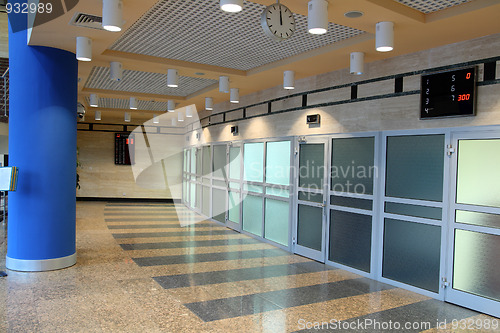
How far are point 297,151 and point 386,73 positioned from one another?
226 cm

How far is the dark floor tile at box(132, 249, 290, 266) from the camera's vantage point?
618cm

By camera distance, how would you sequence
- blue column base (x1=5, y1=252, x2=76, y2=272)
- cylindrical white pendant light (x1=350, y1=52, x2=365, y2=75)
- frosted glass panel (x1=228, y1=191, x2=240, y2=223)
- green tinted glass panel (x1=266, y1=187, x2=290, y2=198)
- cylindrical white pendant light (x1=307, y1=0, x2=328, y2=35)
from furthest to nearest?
1. frosted glass panel (x1=228, y1=191, x2=240, y2=223)
2. green tinted glass panel (x1=266, y1=187, x2=290, y2=198)
3. blue column base (x1=5, y1=252, x2=76, y2=272)
4. cylindrical white pendant light (x1=350, y1=52, x2=365, y2=75)
5. cylindrical white pendant light (x1=307, y1=0, x2=328, y2=35)

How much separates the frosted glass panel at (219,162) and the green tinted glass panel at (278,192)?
231cm

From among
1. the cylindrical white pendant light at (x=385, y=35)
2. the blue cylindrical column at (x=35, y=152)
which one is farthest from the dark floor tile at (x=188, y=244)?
the cylindrical white pendant light at (x=385, y=35)

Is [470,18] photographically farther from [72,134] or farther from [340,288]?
[72,134]

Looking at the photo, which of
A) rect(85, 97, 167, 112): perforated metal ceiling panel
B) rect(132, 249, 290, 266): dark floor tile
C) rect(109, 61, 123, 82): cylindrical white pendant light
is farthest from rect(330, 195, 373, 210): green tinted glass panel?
rect(85, 97, 167, 112): perforated metal ceiling panel

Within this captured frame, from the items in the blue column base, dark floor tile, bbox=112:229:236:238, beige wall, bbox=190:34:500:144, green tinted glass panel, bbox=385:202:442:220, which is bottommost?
dark floor tile, bbox=112:229:236:238

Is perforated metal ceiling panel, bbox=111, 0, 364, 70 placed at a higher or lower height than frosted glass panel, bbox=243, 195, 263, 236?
higher

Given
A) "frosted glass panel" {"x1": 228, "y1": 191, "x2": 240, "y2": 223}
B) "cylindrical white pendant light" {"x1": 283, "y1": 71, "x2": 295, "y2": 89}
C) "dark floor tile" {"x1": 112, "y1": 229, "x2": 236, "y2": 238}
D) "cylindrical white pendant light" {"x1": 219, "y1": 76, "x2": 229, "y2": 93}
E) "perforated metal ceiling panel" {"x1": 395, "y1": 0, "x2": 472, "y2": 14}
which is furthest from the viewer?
"frosted glass panel" {"x1": 228, "y1": 191, "x2": 240, "y2": 223}

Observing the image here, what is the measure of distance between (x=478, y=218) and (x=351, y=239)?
196 centimetres

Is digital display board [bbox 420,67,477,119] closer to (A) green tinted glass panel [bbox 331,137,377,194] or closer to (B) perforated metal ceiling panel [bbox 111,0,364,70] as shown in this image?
(A) green tinted glass panel [bbox 331,137,377,194]

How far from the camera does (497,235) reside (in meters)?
4.31

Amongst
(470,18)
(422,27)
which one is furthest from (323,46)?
(470,18)

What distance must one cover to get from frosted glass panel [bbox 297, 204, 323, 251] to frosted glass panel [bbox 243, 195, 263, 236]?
144 cm
